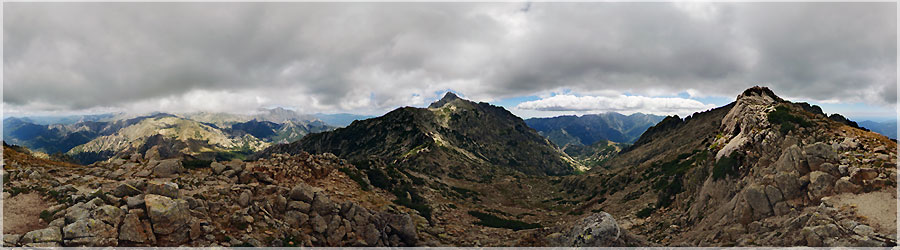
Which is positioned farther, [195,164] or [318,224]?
[195,164]

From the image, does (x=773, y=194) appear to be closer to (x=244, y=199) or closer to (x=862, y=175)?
(x=862, y=175)

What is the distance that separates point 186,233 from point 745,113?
200ft

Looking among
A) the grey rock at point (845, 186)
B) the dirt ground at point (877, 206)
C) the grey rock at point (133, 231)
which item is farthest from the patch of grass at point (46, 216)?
the grey rock at point (845, 186)

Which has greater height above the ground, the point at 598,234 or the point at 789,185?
the point at 789,185

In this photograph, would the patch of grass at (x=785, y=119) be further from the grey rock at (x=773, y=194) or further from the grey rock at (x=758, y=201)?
the grey rock at (x=758, y=201)

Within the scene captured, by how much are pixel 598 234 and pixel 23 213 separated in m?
33.6

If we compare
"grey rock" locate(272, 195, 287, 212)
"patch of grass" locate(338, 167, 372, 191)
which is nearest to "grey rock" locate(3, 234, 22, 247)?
"grey rock" locate(272, 195, 287, 212)

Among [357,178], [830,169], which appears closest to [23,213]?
[357,178]

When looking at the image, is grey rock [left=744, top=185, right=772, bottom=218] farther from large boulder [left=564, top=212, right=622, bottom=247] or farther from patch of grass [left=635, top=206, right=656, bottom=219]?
patch of grass [left=635, top=206, right=656, bottom=219]

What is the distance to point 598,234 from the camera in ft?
78.6

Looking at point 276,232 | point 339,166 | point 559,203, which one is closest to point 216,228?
point 276,232

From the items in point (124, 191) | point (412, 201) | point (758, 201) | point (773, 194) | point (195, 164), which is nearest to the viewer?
point (124, 191)

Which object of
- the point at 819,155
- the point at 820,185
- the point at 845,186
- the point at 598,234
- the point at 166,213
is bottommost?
the point at 598,234

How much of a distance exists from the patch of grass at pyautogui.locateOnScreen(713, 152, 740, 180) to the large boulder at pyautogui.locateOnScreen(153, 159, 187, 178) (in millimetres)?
50153
